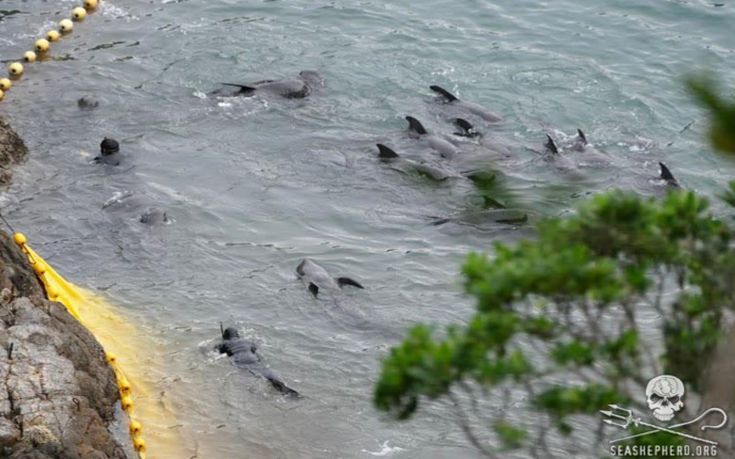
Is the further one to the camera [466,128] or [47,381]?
[466,128]

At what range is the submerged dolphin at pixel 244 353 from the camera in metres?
11.3

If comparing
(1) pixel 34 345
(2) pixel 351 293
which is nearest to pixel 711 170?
(2) pixel 351 293

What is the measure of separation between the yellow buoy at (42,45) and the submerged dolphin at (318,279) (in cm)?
792

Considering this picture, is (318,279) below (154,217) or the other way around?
the other way around

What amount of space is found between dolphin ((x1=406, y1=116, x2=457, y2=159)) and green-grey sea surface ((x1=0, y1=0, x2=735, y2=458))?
25 centimetres

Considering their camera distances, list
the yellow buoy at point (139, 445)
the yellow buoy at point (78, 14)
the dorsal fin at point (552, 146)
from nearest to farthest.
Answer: the yellow buoy at point (139, 445) < the dorsal fin at point (552, 146) < the yellow buoy at point (78, 14)

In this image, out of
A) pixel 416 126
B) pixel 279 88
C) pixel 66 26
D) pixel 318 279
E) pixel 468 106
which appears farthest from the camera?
pixel 66 26

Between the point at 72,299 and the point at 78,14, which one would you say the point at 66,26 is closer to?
the point at 78,14

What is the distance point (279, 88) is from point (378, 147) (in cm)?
261

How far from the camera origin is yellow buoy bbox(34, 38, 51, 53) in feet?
61.5

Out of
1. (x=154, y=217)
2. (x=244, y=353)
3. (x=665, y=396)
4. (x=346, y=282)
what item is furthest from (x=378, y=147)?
(x=665, y=396)

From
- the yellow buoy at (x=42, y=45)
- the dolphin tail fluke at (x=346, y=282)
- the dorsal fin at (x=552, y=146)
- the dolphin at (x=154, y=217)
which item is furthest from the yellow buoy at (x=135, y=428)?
the yellow buoy at (x=42, y=45)

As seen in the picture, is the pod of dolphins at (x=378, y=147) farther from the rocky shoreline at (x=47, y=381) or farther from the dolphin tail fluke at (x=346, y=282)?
the rocky shoreline at (x=47, y=381)

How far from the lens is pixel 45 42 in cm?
1881
